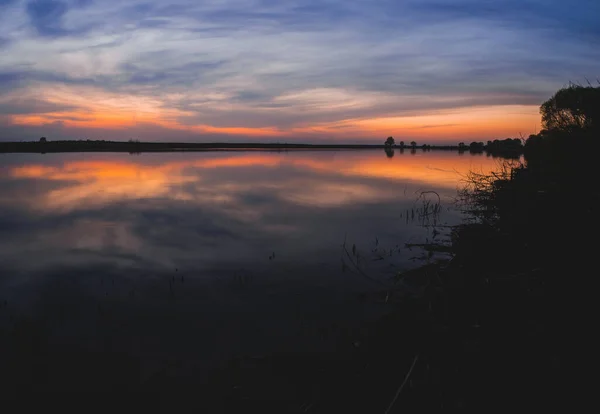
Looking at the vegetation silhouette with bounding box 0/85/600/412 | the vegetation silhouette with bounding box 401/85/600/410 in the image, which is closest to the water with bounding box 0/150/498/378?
the vegetation silhouette with bounding box 0/85/600/412

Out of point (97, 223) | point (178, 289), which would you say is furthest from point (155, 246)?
point (97, 223)

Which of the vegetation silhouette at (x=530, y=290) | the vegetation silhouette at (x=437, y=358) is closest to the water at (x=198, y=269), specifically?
the vegetation silhouette at (x=437, y=358)

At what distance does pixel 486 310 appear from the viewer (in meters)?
7.40

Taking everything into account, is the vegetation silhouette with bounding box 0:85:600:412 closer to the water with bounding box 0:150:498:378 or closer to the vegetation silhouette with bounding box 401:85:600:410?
the vegetation silhouette with bounding box 401:85:600:410

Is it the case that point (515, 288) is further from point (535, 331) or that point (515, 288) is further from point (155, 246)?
point (155, 246)

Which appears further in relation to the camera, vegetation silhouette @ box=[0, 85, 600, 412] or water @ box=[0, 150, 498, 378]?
water @ box=[0, 150, 498, 378]

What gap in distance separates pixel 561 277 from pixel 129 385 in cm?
882

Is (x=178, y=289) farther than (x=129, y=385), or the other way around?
(x=178, y=289)

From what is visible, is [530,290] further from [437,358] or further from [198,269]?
[198,269]

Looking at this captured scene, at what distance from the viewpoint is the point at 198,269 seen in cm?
1246

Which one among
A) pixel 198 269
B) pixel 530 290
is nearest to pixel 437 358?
pixel 530 290

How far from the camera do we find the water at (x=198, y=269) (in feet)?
26.9

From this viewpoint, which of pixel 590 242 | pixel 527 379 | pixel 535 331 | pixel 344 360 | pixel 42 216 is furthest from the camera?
pixel 42 216

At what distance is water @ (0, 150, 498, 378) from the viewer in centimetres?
821
